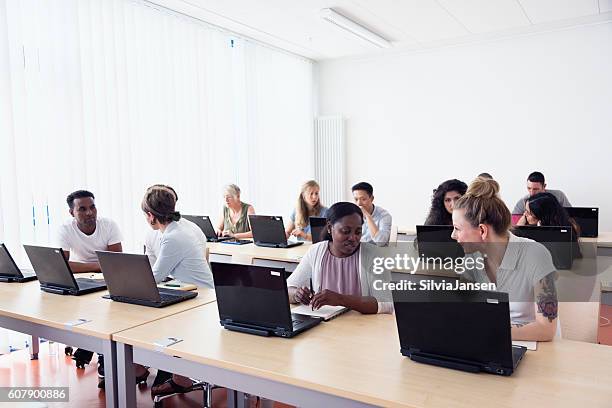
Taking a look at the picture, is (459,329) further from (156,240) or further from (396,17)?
(396,17)

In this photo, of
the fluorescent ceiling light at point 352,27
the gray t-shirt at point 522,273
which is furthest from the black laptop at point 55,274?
the fluorescent ceiling light at point 352,27

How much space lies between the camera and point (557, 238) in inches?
131

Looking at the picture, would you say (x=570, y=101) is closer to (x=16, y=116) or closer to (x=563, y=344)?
(x=563, y=344)

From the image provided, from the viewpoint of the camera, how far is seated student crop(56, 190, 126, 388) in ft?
11.8

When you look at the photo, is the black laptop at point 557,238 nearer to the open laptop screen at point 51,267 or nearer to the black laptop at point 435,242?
the black laptop at point 435,242

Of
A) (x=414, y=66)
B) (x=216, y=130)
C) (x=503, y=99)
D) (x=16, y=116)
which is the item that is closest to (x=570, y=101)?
(x=503, y=99)

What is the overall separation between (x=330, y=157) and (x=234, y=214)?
249 centimetres

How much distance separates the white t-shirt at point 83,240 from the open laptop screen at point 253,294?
2.07m

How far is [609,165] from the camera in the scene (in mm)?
5715

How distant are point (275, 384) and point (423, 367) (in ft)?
1.56

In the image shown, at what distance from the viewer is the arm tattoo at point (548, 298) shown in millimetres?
1810

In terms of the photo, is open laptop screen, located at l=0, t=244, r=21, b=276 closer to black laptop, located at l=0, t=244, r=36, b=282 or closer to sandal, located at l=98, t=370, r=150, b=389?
black laptop, located at l=0, t=244, r=36, b=282

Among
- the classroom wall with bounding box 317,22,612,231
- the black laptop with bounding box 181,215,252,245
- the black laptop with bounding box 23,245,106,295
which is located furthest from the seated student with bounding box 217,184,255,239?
the classroom wall with bounding box 317,22,612,231

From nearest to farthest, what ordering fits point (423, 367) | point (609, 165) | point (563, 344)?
point (423, 367) < point (563, 344) < point (609, 165)
